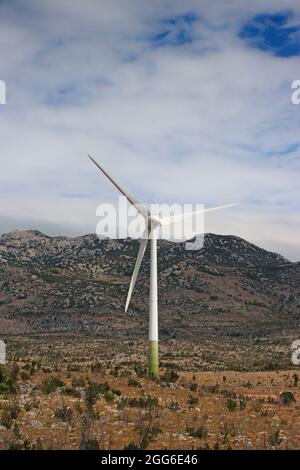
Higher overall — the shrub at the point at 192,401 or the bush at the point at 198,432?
the bush at the point at 198,432

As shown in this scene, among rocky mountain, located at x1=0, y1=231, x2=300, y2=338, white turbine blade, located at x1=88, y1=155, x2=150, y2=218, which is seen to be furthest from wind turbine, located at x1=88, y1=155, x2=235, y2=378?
rocky mountain, located at x1=0, y1=231, x2=300, y2=338

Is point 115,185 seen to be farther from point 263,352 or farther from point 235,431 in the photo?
point 263,352

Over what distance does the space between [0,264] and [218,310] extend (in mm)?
84491

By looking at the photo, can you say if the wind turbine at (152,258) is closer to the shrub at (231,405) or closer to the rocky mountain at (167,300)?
the shrub at (231,405)

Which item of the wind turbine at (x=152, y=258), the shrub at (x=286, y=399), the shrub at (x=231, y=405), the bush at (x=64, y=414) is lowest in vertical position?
the shrub at (x=286, y=399)

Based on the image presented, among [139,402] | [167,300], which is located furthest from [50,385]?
[167,300]

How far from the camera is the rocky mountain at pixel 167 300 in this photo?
115 m

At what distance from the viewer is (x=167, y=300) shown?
143 meters

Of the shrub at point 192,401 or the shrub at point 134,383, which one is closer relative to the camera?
the shrub at point 192,401

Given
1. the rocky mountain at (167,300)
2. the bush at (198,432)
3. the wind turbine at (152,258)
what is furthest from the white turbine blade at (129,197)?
the rocky mountain at (167,300)

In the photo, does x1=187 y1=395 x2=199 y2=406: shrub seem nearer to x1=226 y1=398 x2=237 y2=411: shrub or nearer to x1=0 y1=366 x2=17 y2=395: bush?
x1=226 y1=398 x2=237 y2=411: shrub

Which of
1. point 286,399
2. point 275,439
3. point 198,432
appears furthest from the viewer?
point 286,399

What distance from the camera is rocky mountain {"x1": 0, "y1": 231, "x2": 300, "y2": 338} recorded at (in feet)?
379

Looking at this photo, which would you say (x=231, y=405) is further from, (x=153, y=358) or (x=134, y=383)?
(x=153, y=358)
